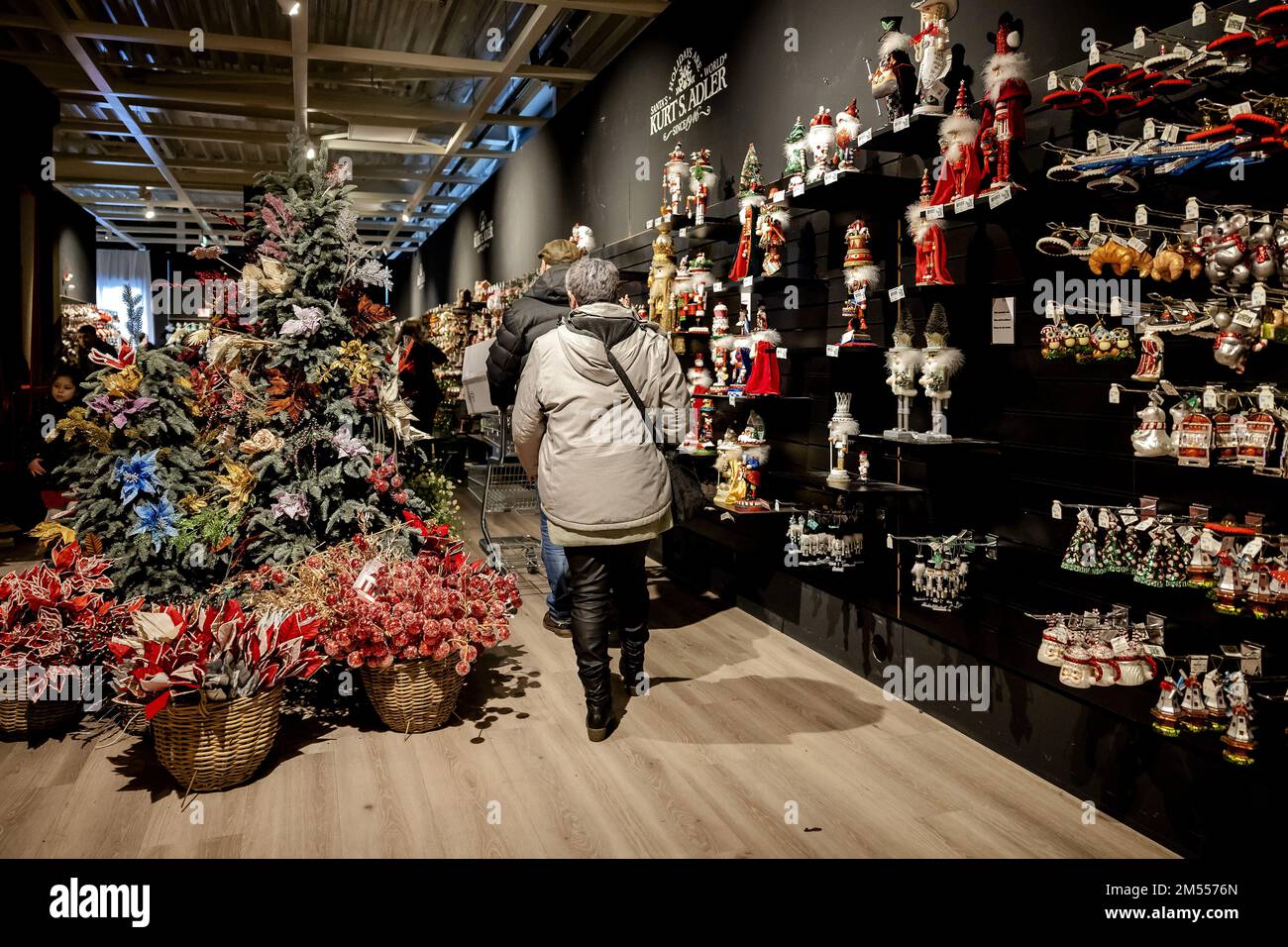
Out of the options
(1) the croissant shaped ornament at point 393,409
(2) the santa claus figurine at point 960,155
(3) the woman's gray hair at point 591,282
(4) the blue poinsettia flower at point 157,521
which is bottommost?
(4) the blue poinsettia flower at point 157,521

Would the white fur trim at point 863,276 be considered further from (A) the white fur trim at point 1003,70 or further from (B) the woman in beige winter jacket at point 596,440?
(B) the woman in beige winter jacket at point 596,440

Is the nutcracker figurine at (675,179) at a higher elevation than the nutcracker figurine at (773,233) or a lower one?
higher

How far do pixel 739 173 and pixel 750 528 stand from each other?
1990 mm

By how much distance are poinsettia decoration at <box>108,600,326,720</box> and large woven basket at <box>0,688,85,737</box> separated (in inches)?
18.9

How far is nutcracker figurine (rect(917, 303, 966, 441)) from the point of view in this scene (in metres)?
3.23

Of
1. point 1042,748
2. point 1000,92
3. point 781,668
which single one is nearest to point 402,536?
point 781,668

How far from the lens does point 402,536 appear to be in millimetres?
3607

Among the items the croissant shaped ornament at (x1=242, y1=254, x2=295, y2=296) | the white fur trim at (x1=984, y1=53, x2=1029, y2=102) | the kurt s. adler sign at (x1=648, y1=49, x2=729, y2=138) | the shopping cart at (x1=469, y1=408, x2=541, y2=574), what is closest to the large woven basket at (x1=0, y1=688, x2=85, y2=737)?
the croissant shaped ornament at (x1=242, y1=254, x2=295, y2=296)

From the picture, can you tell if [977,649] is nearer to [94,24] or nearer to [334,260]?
[334,260]

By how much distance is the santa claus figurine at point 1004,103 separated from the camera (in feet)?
9.32

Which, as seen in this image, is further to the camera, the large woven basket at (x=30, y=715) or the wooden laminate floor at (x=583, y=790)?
the large woven basket at (x=30, y=715)

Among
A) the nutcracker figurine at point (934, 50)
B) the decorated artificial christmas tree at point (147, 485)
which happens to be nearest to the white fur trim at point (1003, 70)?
the nutcracker figurine at point (934, 50)

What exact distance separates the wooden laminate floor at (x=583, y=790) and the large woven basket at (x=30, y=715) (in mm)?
56
